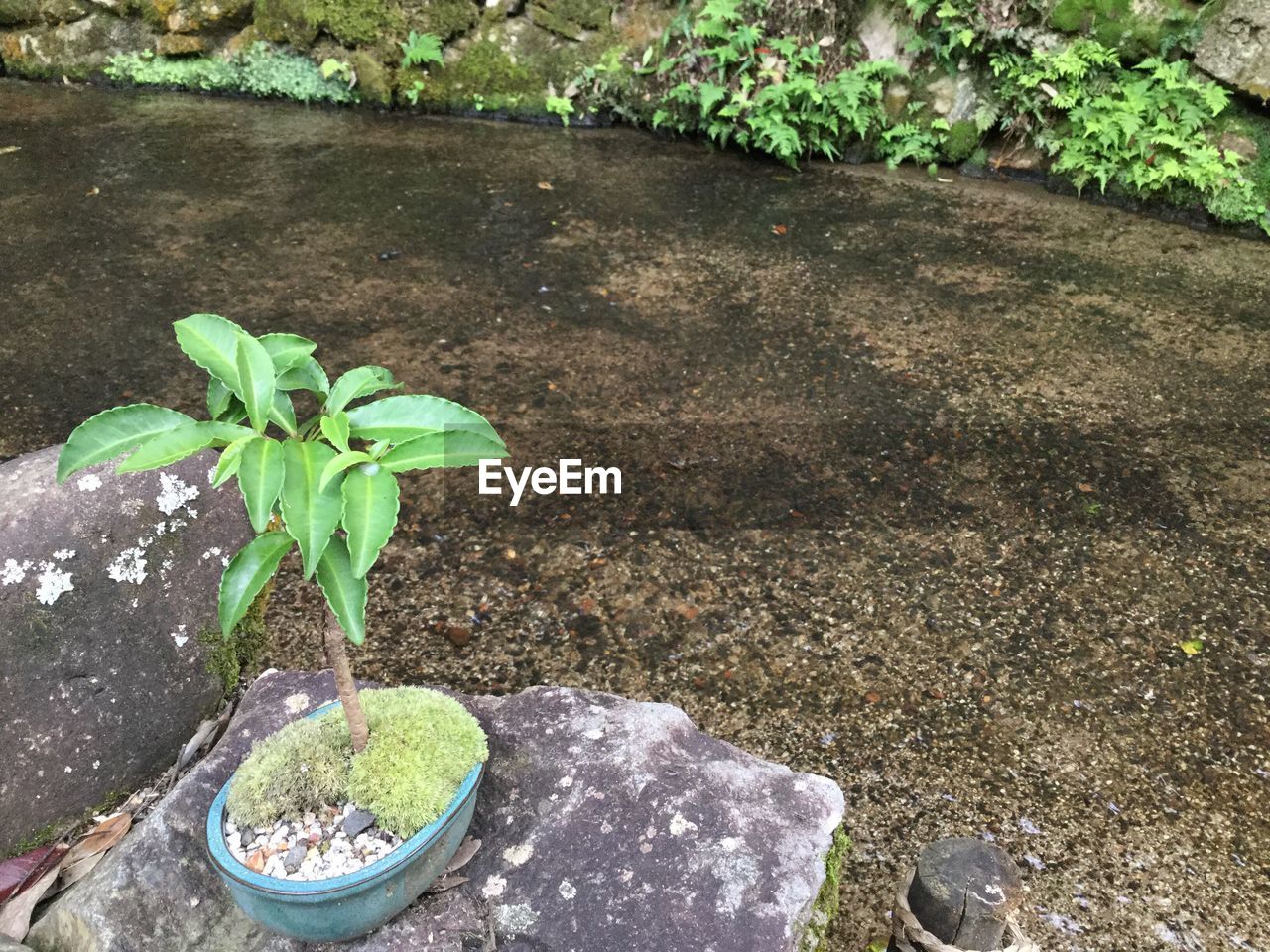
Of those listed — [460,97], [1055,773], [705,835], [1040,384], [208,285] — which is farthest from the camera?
[460,97]

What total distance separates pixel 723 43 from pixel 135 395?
4361mm

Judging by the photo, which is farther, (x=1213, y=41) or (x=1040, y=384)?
(x=1213, y=41)

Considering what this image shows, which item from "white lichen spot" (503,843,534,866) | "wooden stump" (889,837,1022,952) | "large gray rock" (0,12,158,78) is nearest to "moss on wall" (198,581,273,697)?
"white lichen spot" (503,843,534,866)

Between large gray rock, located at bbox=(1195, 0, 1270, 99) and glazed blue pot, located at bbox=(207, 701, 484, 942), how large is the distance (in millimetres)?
5836

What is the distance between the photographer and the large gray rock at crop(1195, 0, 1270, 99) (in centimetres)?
531

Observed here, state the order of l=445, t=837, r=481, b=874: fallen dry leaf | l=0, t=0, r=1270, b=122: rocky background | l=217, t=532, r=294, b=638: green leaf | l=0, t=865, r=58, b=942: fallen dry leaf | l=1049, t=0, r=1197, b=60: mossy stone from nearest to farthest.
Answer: l=217, t=532, r=294, b=638: green leaf < l=445, t=837, r=481, b=874: fallen dry leaf < l=0, t=865, r=58, b=942: fallen dry leaf < l=1049, t=0, r=1197, b=60: mossy stone < l=0, t=0, r=1270, b=122: rocky background

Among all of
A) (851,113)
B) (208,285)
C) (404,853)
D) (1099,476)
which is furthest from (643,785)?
(851,113)

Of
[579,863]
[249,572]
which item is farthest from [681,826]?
[249,572]

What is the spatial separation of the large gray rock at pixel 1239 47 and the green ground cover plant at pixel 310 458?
18.5 feet

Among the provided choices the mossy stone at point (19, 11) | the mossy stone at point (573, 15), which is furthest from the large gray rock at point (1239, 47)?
the mossy stone at point (19, 11)

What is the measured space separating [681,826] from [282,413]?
0.94 m

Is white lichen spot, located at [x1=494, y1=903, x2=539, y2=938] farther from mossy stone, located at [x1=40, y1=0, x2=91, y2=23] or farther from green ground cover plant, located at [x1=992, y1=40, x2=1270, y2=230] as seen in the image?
mossy stone, located at [x1=40, y1=0, x2=91, y2=23]

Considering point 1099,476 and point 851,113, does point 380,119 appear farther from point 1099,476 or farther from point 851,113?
point 1099,476

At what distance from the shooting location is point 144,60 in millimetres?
7098
